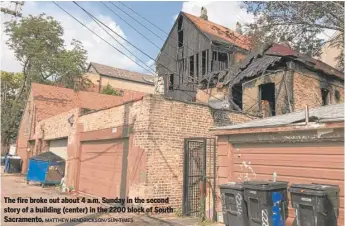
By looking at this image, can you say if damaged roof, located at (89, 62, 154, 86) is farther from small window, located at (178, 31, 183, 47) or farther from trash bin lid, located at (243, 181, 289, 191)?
trash bin lid, located at (243, 181, 289, 191)

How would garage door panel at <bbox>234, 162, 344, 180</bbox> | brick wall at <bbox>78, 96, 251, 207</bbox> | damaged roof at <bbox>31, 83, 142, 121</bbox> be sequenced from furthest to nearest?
damaged roof at <bbox>31, 83, 142, 121</bbox> < brick wall at <bbox>78, 96, 251, 207</bbox> < garage door panel at <bbox>234, 162, 344, 180</bbox>

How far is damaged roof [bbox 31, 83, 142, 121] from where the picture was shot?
89.2ft

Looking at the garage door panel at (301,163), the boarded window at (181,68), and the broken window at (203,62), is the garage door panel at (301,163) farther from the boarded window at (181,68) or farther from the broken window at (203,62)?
the boarded window at (181,68)

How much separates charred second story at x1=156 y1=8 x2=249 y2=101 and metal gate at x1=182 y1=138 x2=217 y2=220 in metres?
12.1

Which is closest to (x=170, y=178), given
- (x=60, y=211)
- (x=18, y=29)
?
(x=60, y=211)

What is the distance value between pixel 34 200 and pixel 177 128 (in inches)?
245

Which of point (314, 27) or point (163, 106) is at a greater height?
point (314, 27)

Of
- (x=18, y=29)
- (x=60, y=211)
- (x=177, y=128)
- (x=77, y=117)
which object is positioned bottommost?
(x=60, y=211)

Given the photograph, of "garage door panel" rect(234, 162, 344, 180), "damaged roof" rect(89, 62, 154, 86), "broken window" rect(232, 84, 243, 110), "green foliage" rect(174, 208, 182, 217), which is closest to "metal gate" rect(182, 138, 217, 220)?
"green foliage" rect(174, 208, 182, 217)

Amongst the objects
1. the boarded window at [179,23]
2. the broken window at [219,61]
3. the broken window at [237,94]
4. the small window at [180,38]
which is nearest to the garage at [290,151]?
the broken window at [237,94]

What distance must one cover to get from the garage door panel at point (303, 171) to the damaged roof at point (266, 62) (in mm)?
9355

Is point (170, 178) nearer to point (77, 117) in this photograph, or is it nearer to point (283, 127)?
point (283, 127)

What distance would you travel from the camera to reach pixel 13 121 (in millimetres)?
38406

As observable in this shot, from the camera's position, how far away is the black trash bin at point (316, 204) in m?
5.61
